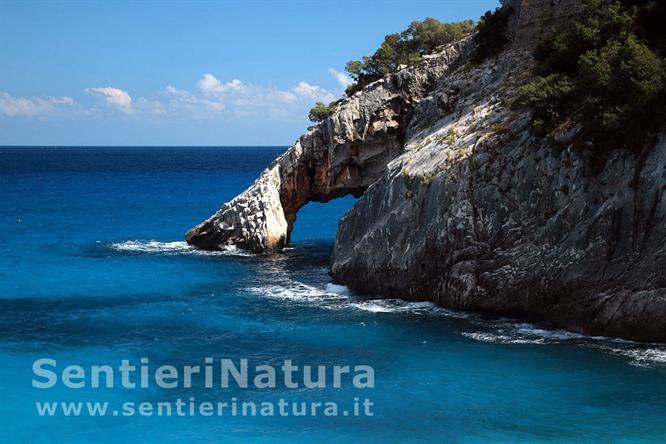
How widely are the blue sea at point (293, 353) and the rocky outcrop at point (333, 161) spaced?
2268mm

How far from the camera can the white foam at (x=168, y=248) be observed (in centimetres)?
4794

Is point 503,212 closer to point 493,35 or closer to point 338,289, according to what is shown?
point 338,289

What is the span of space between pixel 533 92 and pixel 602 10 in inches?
206

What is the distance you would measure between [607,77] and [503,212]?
6622 millimetres

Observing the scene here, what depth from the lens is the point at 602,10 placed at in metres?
32.2

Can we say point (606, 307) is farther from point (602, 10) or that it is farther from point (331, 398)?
point (602, 10)

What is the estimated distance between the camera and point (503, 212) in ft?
101

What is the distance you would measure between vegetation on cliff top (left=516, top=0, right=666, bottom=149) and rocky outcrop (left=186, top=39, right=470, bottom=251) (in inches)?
425

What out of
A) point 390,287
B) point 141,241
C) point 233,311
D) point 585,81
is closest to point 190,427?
point 233,311

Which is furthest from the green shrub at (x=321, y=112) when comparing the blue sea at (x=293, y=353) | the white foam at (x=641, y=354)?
the white foam at (x=641, y=354)

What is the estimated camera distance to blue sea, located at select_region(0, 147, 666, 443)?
20.2 metres

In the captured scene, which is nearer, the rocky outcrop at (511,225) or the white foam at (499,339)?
the rocky outcrop at (511,225)

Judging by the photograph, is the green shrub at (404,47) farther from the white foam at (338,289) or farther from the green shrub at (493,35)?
the white foam at (338,289)

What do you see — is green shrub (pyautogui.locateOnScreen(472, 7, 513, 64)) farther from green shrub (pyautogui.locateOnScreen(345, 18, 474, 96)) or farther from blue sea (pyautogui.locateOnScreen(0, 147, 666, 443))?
blue sea (pyautogui.locateOnScreen(0, 147, 666, 443))
